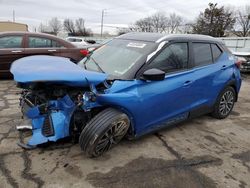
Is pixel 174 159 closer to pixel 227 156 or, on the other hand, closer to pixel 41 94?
pixel 227 156

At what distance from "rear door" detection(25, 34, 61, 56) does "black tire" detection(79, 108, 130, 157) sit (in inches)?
204

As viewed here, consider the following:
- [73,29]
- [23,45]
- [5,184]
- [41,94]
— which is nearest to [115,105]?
[41,94]

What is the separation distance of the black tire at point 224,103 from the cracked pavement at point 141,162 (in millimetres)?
597

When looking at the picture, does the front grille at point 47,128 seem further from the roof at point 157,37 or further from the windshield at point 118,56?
the roof at point 157,37

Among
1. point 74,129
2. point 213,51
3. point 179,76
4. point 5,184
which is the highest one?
point 213,51

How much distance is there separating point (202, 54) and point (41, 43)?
509cm

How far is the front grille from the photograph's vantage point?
3240 mm

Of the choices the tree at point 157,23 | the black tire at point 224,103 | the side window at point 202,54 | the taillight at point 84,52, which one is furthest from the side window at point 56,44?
the tree at point 157,23

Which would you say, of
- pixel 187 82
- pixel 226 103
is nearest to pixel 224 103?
pixel 226 103

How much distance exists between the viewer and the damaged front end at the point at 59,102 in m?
3.12

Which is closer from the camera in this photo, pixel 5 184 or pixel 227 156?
pixel 5 184

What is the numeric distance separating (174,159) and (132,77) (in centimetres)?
119

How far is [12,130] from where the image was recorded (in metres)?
4.05

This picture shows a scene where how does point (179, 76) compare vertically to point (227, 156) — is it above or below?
above
